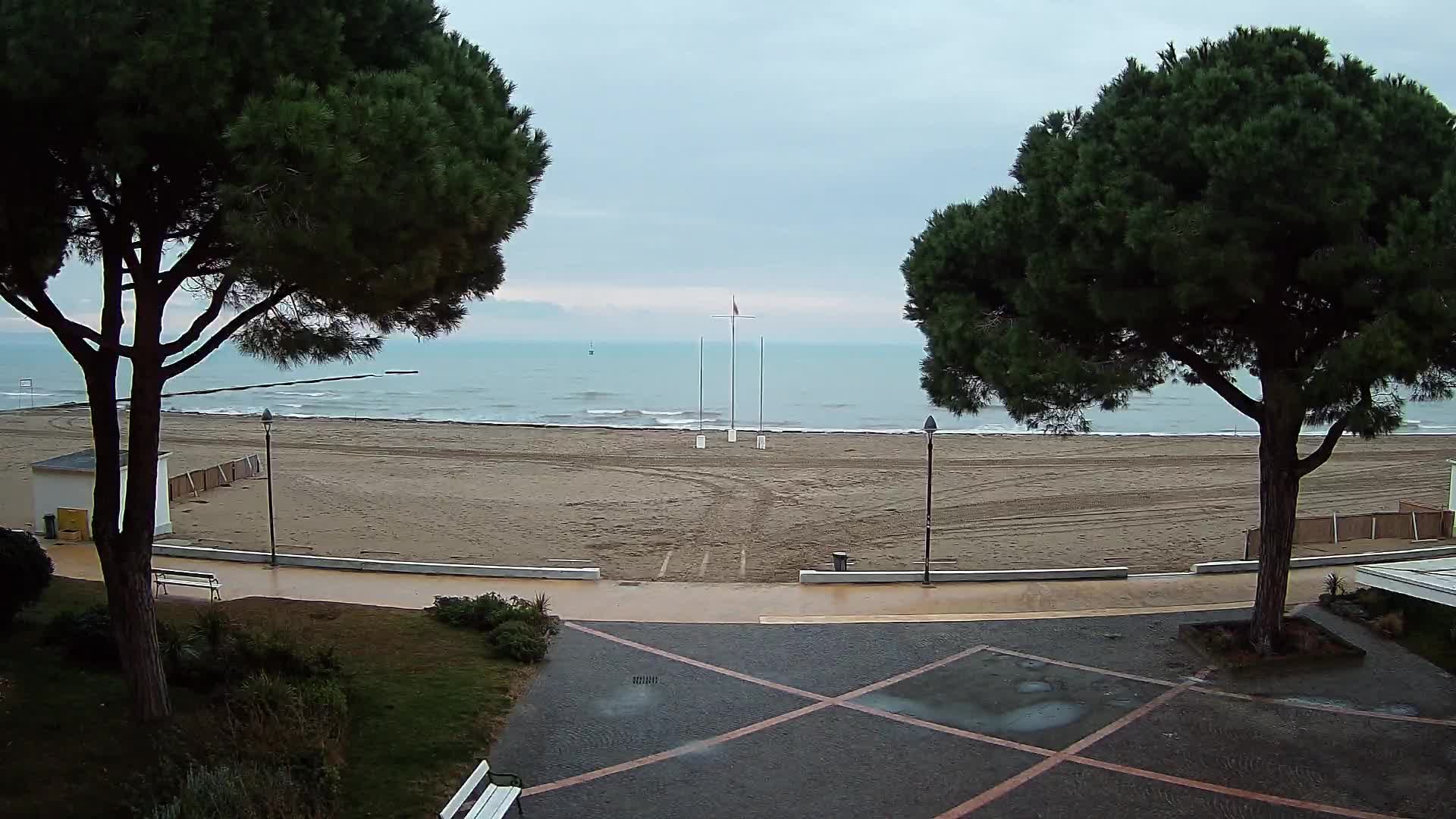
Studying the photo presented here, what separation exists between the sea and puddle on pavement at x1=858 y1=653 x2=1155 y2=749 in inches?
976

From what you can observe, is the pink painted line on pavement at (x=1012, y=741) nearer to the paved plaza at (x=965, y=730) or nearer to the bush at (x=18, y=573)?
the paved plaza at (x=965, y=730)

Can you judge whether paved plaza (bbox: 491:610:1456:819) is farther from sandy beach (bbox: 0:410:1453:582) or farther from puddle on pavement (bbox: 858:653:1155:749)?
sandy beach (bbox: 0:410:1453:582)

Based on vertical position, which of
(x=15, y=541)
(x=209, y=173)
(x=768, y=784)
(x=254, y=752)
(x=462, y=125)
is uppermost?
(x=462, y=125)

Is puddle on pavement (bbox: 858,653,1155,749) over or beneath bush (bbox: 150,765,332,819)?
beneath

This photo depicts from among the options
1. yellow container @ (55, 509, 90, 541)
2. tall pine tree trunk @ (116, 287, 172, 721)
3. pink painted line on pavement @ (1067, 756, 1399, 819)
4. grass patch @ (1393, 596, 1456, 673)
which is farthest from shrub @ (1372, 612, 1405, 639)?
yellow container @ (55, 509, 90, 541)

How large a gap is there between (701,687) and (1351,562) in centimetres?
1192

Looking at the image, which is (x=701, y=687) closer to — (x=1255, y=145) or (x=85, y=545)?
(x=1255, y=145)

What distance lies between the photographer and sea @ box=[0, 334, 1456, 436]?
176 ft

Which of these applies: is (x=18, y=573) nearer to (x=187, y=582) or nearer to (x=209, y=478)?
(x=187, y=582)

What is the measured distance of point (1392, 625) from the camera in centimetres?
1160

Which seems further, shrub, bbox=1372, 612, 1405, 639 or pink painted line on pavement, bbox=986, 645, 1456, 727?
shrub, bbox=1372, 612, 1405, 639

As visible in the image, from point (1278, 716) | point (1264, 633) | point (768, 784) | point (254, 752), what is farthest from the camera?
point (1264, 633)

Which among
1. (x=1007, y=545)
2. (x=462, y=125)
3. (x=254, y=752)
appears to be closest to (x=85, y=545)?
(x=254, y=752)

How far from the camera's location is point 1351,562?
15.7 m
